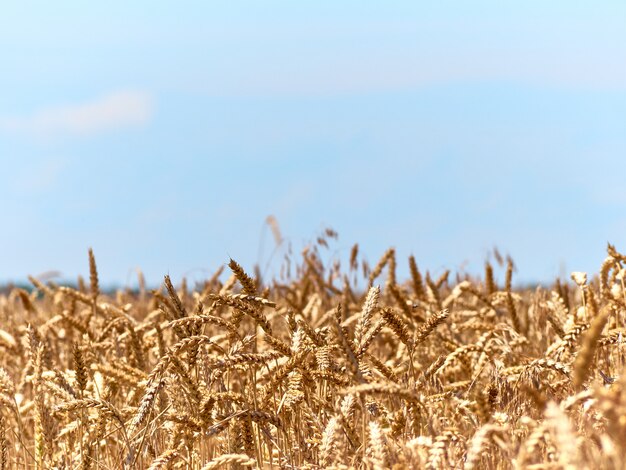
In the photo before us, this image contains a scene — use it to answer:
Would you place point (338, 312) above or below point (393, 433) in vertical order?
above

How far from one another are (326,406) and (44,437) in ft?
3.41

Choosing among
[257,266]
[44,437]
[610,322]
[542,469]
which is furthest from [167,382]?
[257,266]

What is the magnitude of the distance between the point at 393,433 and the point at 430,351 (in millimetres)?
1827

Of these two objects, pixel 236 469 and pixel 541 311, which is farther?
pixel 541 311

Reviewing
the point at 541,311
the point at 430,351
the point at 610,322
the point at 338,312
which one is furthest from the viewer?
the point at 541,311

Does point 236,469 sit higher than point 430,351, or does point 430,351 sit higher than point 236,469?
point 430,351

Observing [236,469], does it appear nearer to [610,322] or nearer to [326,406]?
[326,406]

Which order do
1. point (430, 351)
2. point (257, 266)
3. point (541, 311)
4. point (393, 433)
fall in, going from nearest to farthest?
point (393, 433)
point (430, 351)
point (541, 311)
point (257, 266)

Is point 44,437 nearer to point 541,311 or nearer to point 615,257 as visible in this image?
point 615,257

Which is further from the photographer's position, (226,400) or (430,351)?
(430,351)

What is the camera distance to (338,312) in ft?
9.32

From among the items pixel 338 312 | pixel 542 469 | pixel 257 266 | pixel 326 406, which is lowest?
pixel 542 469

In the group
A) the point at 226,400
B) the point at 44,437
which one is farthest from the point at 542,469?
the point at 44,437

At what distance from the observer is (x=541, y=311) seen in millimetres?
5625
